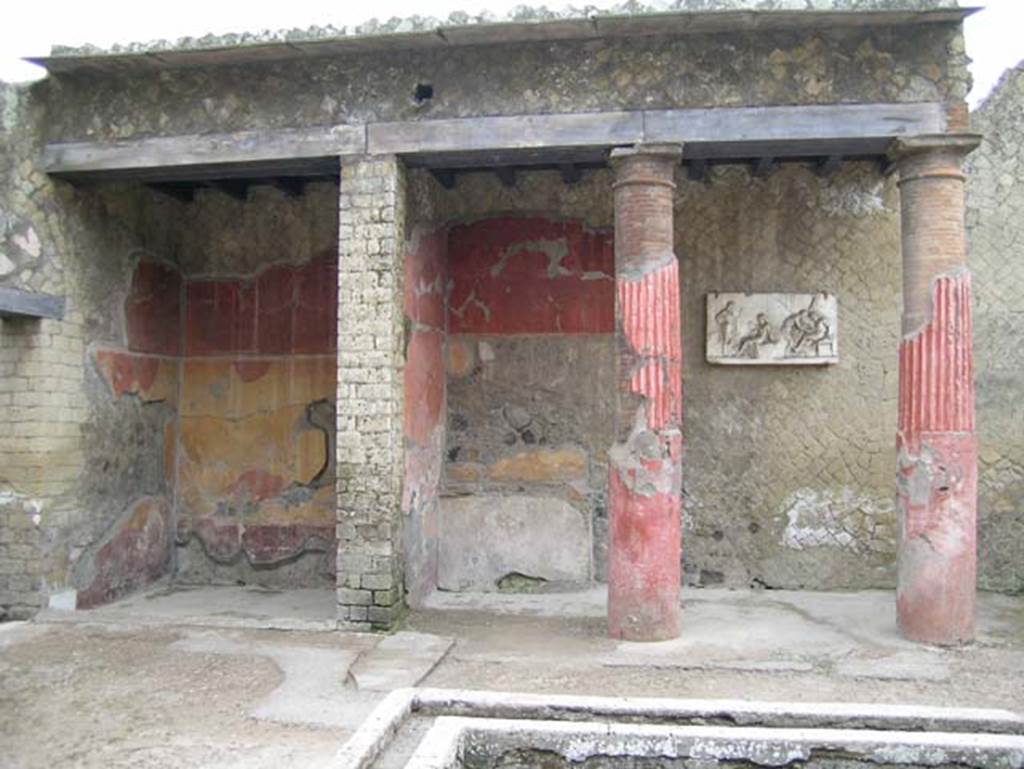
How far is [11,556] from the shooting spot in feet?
20.0

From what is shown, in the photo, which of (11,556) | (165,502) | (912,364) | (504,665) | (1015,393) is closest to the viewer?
(504,665)

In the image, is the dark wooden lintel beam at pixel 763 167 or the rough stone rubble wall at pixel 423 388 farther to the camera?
the dark wooden lintel beam at pixel 763 167

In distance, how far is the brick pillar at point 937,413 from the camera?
17.8 ft

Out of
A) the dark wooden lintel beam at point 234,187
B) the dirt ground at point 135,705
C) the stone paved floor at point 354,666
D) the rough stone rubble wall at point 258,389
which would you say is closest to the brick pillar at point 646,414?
the stone paved floor at point 354,666

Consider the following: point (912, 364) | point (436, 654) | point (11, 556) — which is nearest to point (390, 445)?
point (436, 654)

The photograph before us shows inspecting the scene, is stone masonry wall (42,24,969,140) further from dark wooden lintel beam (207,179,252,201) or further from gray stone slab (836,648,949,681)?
gray stone slab (836,648,949,681)

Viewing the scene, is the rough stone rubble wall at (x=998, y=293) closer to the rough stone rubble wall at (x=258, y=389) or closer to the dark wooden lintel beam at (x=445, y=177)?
the dark wooden lintel beam at (x=445, y=177)

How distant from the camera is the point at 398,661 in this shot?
5.14 m

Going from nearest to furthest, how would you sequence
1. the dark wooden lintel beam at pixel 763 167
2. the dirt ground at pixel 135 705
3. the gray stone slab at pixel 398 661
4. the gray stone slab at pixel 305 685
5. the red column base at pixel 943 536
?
1. the dirt ground at pixel 135 705
2. the gray stone slab at pixel 305 685
3. the gray stone slab at pixel 398 661
4. the red column base at pixel 943 536
5. the dark wooden lintel beam at pixel 763 167

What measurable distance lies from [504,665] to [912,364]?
109 inches

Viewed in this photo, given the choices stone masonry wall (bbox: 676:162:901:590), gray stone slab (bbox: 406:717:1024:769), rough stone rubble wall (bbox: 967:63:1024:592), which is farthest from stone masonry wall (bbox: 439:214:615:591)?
gray stone slab (bbox: 406:717:1024:769)

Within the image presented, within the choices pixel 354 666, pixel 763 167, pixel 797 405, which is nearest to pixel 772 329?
pixel 797 405

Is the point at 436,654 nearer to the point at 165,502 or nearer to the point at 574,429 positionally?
the point at 574,429

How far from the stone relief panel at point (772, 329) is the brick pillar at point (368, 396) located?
2.43 metres
